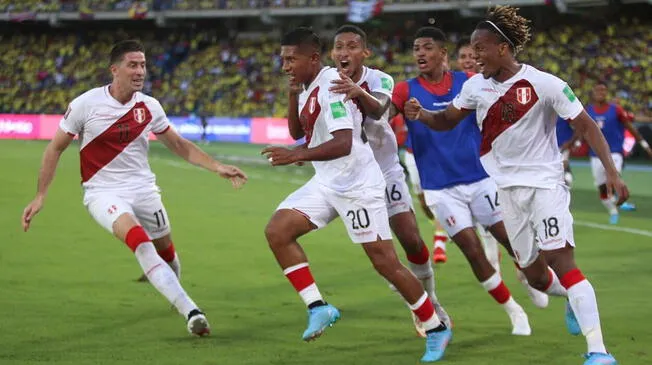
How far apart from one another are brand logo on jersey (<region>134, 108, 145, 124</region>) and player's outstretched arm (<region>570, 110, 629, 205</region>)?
12.9 feet

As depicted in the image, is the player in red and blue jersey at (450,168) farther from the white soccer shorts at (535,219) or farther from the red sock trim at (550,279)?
the white soccer shorts at (535,219)

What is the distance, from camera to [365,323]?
32.1 feet

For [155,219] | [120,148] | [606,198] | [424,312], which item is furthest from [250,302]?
[606,198]

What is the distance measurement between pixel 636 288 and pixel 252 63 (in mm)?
42273

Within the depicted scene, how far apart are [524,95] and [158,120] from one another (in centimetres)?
355

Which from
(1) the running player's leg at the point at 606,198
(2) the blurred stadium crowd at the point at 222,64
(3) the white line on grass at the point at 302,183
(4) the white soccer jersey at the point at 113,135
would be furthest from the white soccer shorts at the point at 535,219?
(2) the blurred stadium crowd at the point at 222,64

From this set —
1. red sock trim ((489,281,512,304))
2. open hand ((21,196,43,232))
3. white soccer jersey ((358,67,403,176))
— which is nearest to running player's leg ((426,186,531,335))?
red sock trim ((489,281,512,304))

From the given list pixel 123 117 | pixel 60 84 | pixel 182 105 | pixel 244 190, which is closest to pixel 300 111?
pixel 123 117

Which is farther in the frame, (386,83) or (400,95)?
(400,95)

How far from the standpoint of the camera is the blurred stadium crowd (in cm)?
4019

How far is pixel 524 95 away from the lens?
7688 mm

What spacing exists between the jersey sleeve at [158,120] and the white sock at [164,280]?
1.24m

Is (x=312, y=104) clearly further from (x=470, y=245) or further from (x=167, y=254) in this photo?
(x=167, y=254)

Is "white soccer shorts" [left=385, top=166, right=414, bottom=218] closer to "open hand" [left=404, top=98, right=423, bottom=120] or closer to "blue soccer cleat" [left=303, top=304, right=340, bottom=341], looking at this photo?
"open hand" [left=404, top=98, right=423, bottom=120]
